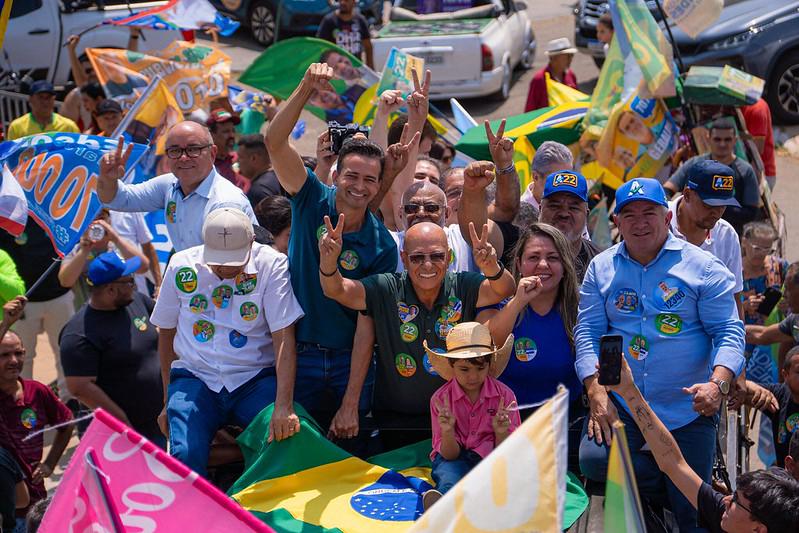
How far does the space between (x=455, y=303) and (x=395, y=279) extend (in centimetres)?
31

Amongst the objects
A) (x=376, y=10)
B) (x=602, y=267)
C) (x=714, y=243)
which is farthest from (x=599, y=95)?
(x=376, y=10)

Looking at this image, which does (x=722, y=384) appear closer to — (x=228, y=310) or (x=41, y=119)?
Answer: (x=228, y=310)

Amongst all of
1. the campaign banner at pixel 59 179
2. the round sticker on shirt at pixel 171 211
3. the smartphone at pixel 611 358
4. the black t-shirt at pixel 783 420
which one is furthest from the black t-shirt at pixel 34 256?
the smartphone at pixel 611 358

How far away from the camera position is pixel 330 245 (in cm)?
532

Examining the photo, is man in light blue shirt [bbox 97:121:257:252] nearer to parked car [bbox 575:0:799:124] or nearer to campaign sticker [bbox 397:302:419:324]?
campaign sticker [bbox 397:302:419:324]

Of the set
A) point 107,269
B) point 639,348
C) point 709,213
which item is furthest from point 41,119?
point 639,348

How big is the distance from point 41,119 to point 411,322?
20.1ft

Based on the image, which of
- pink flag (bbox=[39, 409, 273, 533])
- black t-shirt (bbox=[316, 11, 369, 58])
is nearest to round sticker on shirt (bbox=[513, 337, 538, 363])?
pink flag (bbox=[39, 409, 273, 533])

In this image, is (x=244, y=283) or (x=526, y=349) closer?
(x=526, y=349)

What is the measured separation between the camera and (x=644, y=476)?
5.18 m

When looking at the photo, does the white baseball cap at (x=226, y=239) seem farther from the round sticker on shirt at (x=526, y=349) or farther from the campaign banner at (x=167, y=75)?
the campaign banner at (x=167, y=75)

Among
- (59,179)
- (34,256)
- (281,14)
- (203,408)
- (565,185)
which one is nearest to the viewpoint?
(203,408)

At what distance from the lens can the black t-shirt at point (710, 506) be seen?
459cm

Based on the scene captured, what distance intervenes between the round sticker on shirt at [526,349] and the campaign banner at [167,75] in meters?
5.65
